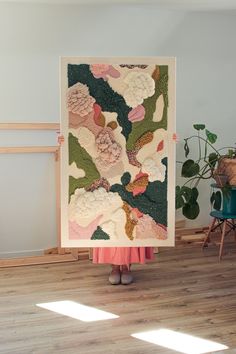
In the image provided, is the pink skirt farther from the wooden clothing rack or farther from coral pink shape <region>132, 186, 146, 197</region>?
the wooden clothing rack

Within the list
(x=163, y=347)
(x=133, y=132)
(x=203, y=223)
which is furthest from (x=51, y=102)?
(x=163, y=347)

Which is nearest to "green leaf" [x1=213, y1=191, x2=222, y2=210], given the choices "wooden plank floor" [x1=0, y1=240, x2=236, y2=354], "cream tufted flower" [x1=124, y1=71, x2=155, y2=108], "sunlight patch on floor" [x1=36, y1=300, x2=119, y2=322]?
"wooden plank floor" [x1=0, y1=240, x2=236, y2=354]

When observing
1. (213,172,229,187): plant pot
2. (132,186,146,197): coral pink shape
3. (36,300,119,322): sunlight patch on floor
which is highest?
(213,172,229,187): plant pot

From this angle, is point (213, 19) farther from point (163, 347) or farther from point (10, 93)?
point (163, 347)

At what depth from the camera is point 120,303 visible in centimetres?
304

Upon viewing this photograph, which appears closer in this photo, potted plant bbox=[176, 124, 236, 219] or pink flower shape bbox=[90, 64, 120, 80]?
pink flower shape bbox=[90, 64, 120, 80]

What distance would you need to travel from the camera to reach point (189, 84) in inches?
169

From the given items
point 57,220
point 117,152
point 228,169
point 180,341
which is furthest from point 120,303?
point 228,169

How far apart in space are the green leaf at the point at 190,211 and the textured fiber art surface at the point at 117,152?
87 centimetres

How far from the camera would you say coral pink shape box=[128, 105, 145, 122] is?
3.13 m

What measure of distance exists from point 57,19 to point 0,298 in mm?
2110

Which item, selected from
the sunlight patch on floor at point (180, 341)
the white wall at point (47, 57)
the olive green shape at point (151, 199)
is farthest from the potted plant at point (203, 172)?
the sunlight patch on floor at point (180, 341)

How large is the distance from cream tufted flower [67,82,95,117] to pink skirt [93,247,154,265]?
3.08 ft

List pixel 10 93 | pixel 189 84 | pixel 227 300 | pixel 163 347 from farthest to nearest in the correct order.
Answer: pixel 189 84
pixel 10 93
pixel 227 300
pixel 163 347
